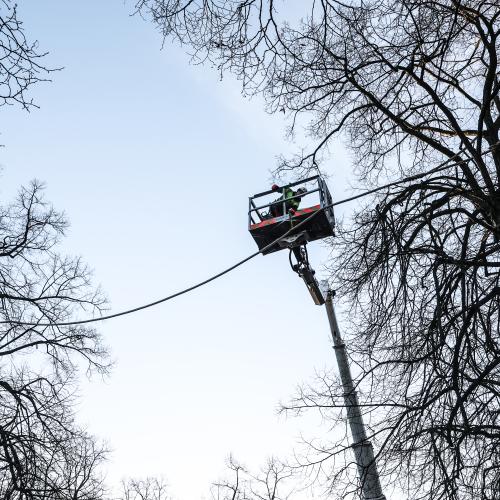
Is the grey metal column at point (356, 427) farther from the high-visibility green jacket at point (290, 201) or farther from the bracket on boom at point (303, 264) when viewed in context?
the high-visibility green jacket at point (290, 201)

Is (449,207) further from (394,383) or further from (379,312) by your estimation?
(394,383)

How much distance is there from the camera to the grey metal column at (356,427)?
558cm

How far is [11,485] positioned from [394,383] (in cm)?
539

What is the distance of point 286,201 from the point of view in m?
7.81

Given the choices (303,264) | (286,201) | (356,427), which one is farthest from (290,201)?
(356,427)

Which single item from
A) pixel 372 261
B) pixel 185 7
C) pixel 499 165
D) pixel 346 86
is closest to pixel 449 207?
pixel 499 165

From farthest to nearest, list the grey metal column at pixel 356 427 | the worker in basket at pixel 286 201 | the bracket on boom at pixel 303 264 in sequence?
the worker in basket at pixel 286 201 < the bracket on boom at pixel 303 264 < the grey metal column at pixel 356 427

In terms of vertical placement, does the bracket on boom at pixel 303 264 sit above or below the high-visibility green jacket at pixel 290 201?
below

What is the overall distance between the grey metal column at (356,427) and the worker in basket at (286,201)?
1857mm

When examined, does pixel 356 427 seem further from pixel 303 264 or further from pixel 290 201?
pixel 290 201

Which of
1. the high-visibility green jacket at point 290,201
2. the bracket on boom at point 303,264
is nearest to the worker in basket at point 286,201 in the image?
the high-visibility green jacket at point 290,201

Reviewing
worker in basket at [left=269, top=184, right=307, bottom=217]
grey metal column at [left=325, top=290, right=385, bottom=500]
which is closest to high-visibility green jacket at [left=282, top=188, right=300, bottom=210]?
worker in basket at [left=269, top=184, right=307, bottom=217]

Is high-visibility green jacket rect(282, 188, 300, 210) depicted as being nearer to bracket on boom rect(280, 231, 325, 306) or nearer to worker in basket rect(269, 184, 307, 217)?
worker in basket rect(269, 184, 307, 217)

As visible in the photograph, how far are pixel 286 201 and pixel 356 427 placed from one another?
3.31 m
